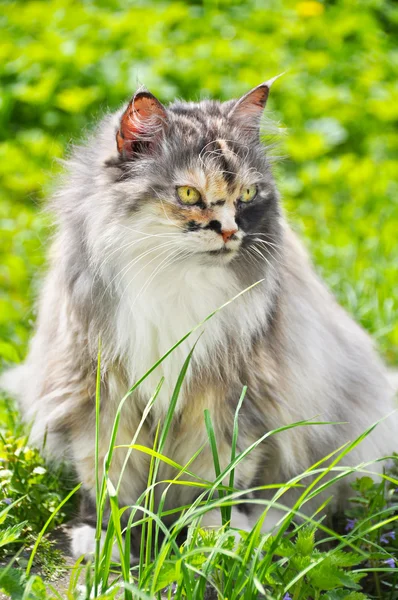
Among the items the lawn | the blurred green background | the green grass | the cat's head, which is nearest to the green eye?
the cat's head

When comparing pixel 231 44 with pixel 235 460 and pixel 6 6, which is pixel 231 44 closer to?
pixel 6 6

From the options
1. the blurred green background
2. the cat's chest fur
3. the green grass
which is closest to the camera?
the green grass

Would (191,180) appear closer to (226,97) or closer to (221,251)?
(221,251)

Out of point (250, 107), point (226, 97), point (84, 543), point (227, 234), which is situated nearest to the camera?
point (227, 234)

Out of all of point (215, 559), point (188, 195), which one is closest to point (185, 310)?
point (188, 195)

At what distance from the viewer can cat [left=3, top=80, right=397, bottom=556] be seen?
7.23ft

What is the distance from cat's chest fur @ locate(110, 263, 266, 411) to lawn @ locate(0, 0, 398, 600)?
584 millimetres

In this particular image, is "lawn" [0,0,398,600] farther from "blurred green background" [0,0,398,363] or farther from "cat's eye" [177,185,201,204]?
"cat's eye" [177,185,201,204]

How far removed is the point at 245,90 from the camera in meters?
5.81

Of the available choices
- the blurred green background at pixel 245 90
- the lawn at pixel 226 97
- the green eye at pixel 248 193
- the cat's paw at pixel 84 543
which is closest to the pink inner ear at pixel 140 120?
the green eye at pixel 248 193

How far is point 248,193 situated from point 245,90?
12.2 feet

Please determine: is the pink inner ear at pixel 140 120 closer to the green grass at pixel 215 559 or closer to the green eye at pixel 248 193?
the green eye at pixel 248 193

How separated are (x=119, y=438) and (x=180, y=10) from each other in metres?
5.15

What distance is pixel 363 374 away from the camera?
2889 millimetres
